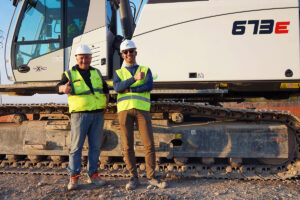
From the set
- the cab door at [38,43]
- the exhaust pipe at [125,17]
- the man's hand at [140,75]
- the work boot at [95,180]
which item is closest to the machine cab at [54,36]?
the cab door at [38,43]

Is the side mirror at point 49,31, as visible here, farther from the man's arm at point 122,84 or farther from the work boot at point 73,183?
the work boot at point 73,183

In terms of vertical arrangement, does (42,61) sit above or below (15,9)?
below

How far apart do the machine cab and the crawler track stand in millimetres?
737

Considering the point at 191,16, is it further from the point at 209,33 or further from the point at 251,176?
the point at 251,176

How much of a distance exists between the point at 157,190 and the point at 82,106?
1.65 meters

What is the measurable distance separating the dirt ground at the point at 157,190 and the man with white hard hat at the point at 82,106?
0.24 metres

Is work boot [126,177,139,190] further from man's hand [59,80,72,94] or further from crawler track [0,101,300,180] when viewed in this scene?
man's hand [59,80,72,94]

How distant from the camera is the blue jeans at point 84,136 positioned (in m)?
3.22

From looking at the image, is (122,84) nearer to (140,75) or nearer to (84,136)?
(140,75)

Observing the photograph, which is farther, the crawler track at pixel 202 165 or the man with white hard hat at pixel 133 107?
the crawler track at pixel 202 165

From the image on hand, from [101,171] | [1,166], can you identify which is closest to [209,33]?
[101,171]

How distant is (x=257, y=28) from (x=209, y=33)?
2.50 feet

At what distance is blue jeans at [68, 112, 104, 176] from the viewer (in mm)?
3219

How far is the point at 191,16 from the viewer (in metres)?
3.70
